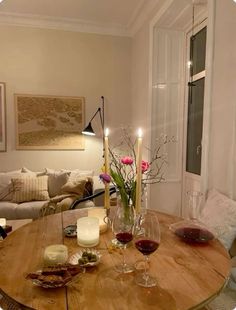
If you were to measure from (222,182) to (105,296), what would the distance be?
1.50 metres

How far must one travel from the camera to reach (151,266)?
3.45 feet

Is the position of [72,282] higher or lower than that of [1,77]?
lower

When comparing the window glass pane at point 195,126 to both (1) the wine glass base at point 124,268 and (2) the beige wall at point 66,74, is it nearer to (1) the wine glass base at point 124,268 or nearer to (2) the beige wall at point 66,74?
(2) the beige wall at point 66,74

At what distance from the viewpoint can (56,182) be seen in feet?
11.9

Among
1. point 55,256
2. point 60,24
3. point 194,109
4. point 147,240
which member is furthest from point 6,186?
point 147,240

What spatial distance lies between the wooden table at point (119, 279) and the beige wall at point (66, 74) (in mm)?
2852

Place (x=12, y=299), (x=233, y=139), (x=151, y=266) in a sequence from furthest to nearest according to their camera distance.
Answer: (x=233, y=139), (x=151, y=266), (x=12, y=299)

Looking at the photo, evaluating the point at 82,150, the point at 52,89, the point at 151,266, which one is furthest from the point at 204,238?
the point at 52,89

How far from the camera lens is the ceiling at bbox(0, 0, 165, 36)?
11.2ft

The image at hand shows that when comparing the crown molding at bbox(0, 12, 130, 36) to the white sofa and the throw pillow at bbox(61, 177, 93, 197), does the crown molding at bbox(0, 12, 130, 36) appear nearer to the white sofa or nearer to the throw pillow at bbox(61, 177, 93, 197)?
the white sofa

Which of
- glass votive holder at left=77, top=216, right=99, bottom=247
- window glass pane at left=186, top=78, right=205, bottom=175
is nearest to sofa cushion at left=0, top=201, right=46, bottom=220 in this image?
window glass pane at left=186, top=78, right=205, bottom=175

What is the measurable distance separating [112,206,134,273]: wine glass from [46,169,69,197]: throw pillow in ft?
8.16

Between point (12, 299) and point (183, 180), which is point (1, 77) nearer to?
point (183, 180)

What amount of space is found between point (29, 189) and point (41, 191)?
155 millimetres
